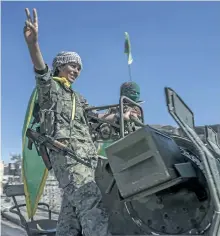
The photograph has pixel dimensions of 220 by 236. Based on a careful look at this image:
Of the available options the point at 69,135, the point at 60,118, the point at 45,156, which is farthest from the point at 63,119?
the point at 45,156

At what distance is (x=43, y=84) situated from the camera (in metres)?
3.36

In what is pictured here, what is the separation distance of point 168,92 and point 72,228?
4.95 ft

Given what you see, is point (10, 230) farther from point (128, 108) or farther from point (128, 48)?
point (128, 108)

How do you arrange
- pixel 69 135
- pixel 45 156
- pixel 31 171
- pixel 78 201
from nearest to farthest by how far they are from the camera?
pixel 78 201, pixel 69 135, pixel 45 156, pixel 31 171

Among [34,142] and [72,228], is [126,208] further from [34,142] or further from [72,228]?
[34,142]

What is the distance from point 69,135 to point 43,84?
489 millimetres

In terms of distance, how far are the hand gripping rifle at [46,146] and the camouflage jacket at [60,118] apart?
5cm

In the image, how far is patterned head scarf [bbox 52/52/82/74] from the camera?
12.0ft

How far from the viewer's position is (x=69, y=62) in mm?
3666

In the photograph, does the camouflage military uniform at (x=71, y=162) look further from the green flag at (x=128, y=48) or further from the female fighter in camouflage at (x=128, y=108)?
the green flag at (x=128, y=48)

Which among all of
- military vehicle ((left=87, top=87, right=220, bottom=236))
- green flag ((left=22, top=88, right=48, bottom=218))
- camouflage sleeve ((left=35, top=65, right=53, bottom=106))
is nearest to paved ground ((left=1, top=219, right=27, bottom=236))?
green flag ((left=22, top=88, right=48, bottom=218))

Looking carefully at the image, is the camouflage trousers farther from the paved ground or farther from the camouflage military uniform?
the paved ground

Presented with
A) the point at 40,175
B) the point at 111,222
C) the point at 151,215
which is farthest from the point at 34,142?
the point at 151,215

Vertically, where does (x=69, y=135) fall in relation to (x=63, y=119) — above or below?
below
